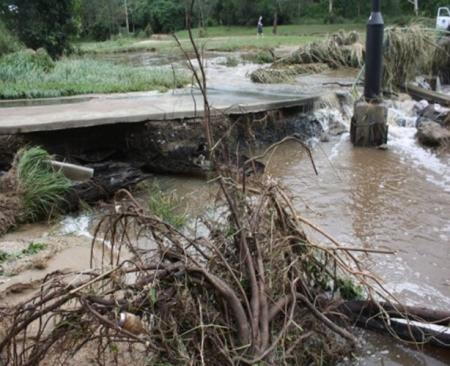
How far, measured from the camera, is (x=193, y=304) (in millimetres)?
2523

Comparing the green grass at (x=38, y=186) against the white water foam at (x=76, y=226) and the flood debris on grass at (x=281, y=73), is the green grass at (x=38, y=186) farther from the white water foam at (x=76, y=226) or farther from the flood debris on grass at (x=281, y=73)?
the flood debris on grass at (x=281, y=73)

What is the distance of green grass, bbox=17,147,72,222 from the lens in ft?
17.7

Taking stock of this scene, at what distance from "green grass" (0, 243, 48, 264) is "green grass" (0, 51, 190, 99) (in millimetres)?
4774

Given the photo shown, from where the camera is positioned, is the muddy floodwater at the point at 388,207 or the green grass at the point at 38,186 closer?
the muddy floodwater at the point at 388,207

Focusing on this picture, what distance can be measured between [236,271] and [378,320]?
1.11 metres

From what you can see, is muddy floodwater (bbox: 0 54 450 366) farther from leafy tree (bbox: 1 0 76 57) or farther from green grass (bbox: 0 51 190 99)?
leafy tree (bbox: 1 0 76 57)

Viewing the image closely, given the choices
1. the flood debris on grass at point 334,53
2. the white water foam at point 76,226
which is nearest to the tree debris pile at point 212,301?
the white water foam at point 76,226

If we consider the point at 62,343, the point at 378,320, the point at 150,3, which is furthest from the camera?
the point at 150,3

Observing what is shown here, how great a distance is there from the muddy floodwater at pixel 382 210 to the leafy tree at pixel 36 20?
11.1 meters

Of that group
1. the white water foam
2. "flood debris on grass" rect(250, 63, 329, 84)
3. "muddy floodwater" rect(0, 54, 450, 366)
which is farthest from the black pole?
the white water foam

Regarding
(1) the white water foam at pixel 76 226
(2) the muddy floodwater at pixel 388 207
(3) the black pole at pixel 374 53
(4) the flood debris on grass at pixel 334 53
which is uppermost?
(3) the black pole at pixel 374 53

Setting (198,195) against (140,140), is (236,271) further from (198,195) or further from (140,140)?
(140,140)

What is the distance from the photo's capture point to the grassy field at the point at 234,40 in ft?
92.9

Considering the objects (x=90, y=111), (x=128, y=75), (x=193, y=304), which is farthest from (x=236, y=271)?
(x=128, y=75)
